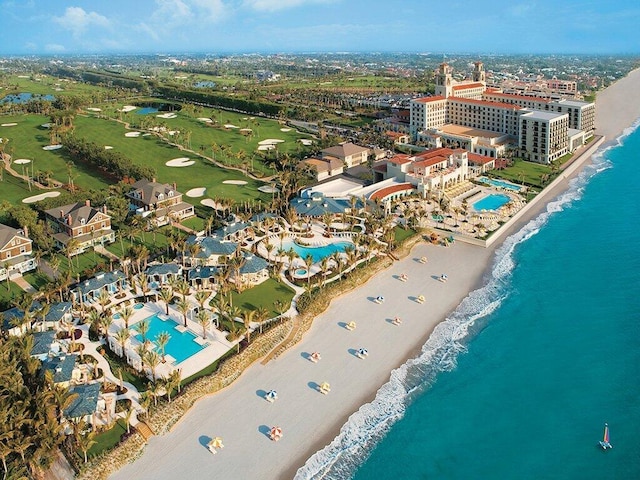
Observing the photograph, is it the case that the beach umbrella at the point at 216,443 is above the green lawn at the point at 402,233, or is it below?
below

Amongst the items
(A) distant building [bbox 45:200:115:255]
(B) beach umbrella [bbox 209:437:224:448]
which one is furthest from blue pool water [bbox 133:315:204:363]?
(A) distant building [bbox 45:200:115:255]

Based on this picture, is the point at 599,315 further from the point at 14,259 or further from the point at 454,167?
the point at 14,259

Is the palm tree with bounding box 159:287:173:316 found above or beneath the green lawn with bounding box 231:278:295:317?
above

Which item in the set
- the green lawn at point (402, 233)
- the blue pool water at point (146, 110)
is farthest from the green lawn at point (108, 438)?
the blue pool water at point (146, 110)

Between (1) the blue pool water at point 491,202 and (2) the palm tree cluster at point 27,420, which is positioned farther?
(1) the blue pool water at point 491,202

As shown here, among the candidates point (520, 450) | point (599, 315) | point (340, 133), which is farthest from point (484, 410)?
point (340, 133)

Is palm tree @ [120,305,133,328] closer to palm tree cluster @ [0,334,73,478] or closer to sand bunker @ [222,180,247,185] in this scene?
palm tree cluster @ [0,334,73,478]

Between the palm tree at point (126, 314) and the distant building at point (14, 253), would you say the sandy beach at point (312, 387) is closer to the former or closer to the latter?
the palm tree at point (126, 314)
